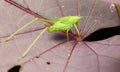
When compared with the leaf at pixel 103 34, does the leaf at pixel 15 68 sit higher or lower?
lower

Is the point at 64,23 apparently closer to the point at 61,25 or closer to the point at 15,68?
the point at 61,25

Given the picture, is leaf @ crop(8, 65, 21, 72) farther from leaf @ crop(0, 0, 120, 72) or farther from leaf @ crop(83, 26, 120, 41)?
leaf @ crop(83, 26, 120, 41)

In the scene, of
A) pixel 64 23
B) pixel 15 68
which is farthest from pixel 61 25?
pixel 15 68

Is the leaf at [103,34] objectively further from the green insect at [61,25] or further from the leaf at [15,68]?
the leaf at [15,68]

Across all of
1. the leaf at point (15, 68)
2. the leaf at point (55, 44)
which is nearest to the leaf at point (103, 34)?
the leaf at point (55, 44)

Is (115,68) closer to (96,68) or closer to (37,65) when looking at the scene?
(96,68)

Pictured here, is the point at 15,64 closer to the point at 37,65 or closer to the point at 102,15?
the point at 37,65

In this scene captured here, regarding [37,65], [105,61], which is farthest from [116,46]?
[37,65]

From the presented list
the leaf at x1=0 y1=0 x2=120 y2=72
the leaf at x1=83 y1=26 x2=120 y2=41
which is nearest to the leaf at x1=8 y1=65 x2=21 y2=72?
the leaf at x1=0 y1=0 x2=120 y2=72
